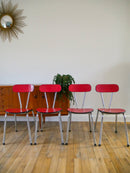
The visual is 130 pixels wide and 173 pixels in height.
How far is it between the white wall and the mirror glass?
1.09 feet

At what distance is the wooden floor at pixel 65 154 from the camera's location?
1.85 m

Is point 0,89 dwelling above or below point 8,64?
below

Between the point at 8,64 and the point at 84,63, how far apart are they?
173cm

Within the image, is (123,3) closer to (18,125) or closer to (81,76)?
(81,76)

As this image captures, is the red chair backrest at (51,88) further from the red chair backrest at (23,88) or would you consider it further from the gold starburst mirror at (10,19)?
the gold starburst mirror at (10,19)

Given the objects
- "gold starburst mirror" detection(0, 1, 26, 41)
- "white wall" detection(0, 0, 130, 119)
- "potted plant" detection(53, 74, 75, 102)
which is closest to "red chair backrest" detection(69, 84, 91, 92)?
"potted plant" detection(53, 74, 75, 102)

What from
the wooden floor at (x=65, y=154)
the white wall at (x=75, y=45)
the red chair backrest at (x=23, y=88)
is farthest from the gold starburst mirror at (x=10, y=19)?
the wooden floor at (x=65, y=154)

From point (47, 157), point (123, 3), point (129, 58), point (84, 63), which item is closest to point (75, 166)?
point (47, 157)

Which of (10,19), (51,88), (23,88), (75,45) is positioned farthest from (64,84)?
(10,19)

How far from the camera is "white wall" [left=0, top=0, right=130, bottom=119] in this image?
358cm

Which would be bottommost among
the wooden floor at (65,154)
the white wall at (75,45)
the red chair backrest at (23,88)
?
the wooden floor at (65,154)

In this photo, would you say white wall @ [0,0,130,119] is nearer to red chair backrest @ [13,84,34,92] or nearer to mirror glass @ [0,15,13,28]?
mirror glass @ [0,15,13,28]

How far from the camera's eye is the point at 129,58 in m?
3.60

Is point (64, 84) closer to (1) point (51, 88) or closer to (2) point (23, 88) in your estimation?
(1) point (51, 88)
